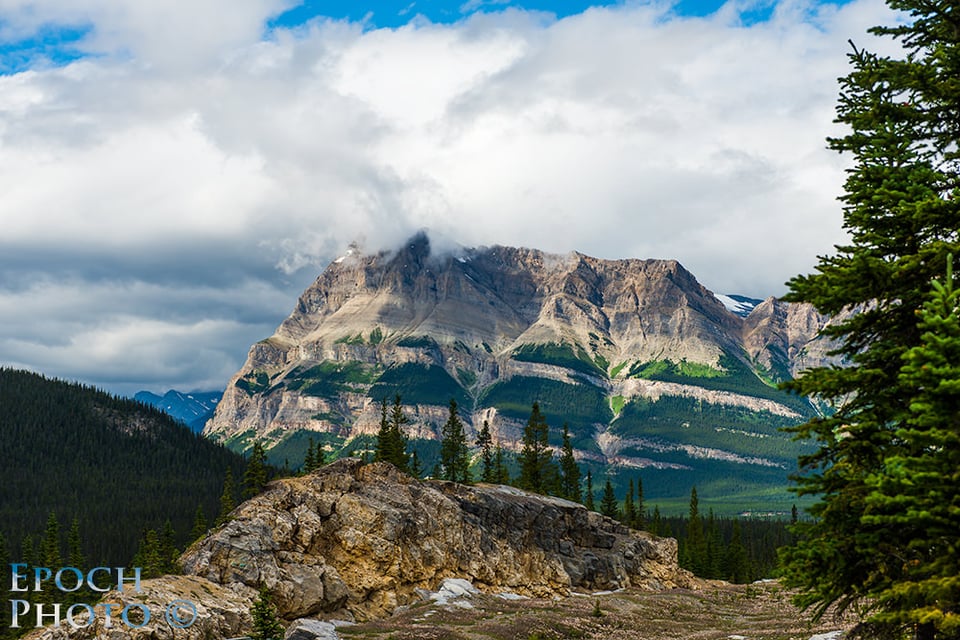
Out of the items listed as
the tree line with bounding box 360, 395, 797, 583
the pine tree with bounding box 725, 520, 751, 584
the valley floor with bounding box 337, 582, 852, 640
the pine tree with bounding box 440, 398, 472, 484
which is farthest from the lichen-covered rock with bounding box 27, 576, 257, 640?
the pine tree with bounding box 725, 520, 751, 584

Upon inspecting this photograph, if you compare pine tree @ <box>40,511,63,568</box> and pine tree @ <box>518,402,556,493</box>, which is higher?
pine tree @ <box>518,402,556,493</box>

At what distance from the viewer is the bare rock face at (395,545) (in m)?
66.1

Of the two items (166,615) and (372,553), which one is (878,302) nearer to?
(166,615)

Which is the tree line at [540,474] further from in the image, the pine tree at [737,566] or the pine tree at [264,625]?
the pine tree at [264,625]

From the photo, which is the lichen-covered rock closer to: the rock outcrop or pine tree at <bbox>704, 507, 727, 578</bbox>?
the rock outcrop

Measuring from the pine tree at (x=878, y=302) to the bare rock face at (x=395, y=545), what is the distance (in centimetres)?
5381

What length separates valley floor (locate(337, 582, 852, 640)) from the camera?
55938mm

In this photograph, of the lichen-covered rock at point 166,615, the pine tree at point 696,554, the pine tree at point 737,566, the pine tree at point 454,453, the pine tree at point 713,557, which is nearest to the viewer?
the lichen-covered rock at point 166,615

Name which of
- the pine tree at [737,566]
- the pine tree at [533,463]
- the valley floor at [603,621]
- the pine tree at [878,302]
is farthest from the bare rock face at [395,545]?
the pine tree at [878,302]

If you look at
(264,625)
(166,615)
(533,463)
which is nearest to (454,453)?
(533,463)

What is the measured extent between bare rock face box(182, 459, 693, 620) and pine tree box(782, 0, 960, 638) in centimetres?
5381

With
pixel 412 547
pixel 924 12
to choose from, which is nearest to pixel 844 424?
pixel 924 12

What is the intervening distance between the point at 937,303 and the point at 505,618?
181ft

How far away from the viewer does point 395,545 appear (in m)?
78.8
